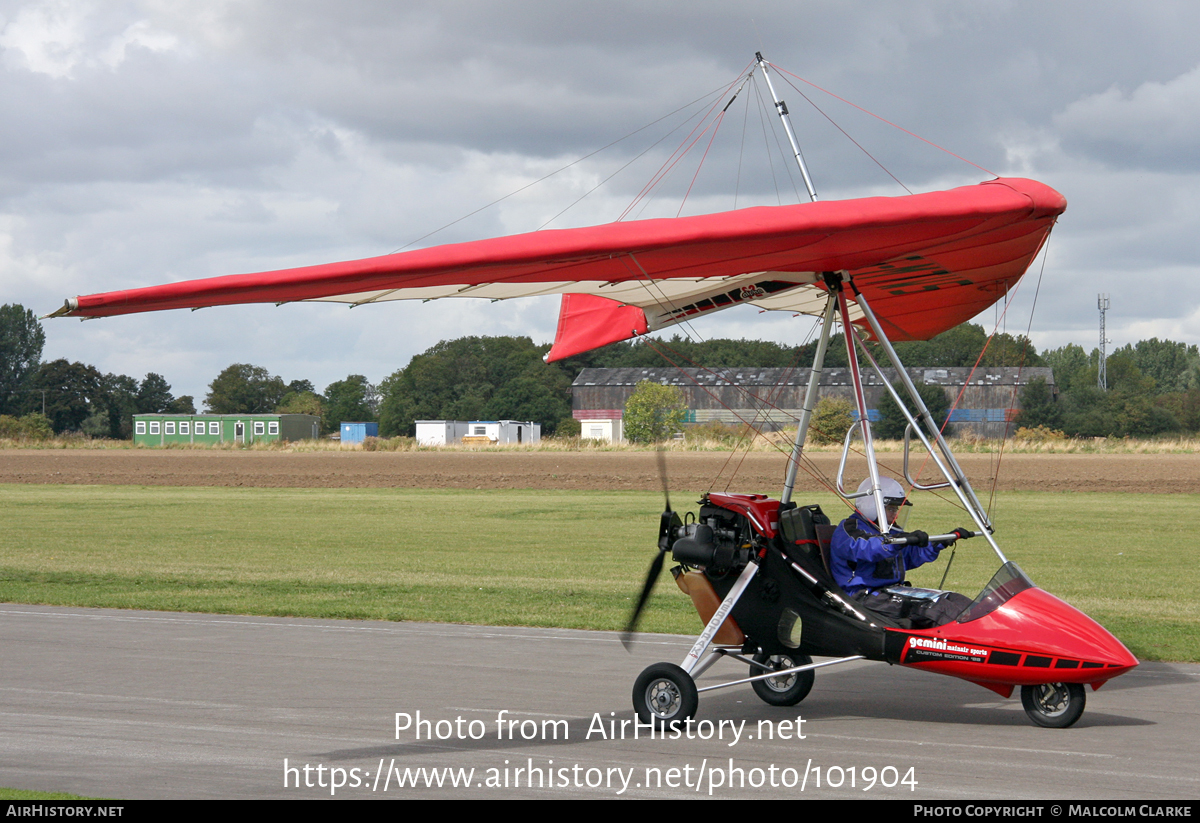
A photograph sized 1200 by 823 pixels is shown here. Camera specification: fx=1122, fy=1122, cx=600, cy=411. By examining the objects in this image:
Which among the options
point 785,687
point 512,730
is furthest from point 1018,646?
point 512,730

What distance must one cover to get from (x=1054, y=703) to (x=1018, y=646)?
0.65 m

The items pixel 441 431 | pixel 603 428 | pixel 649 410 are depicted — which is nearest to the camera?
pixel 649 410

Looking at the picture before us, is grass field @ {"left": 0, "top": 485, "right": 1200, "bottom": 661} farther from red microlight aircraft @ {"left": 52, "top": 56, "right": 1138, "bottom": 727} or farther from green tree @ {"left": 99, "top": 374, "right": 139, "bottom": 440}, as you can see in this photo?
green tree @ {"left": 99, "top": 374, "right": 139, "bottom": 440}

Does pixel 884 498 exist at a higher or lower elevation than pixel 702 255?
lower

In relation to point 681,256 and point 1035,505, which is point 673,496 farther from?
point 681,256

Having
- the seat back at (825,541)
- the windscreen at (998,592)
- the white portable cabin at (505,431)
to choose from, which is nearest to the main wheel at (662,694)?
the seat back at (825,541)

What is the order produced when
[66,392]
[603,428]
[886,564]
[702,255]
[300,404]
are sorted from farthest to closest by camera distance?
[300,404]
[66,392]
[603,428]
[886,564]
[702,255]

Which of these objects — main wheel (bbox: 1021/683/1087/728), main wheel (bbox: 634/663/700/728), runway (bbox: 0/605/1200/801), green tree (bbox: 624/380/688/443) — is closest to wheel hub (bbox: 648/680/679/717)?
main wheel (bbox: 634/663/700/728)

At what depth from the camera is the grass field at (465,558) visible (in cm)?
1300

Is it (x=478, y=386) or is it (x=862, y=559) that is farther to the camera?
(x=478, y=386)

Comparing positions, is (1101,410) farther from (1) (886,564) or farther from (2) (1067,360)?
(1) (886,564)

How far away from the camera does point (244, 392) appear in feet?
435

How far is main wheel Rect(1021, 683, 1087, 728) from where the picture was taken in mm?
6973

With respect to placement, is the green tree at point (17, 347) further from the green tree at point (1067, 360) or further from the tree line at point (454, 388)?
the green tree at point (1067, 360)
